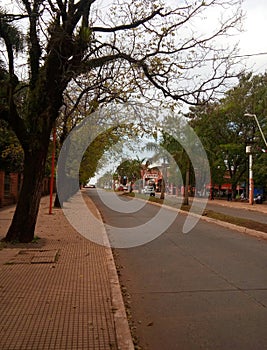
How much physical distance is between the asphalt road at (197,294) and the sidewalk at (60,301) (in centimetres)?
36

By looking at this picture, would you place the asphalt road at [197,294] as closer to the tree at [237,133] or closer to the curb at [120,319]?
the curb at [120,319]

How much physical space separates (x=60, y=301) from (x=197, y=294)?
214 centimetres

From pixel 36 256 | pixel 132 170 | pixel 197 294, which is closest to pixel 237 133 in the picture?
pixel 132 170

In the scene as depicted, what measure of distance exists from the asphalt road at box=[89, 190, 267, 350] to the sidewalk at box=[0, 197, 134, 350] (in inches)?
14.3

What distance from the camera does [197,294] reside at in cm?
668

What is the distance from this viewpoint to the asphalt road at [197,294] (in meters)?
4.80

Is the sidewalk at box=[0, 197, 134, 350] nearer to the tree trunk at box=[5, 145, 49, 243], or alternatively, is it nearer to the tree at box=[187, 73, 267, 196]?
the tree trunk at box=[5, 145, 49, 243]

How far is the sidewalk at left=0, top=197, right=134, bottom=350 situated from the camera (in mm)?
4461

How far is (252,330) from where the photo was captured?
4.99 m

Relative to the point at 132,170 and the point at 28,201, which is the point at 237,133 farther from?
the point at 28,201

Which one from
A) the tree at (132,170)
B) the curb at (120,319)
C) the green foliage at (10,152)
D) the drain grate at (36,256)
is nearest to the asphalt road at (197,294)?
the curb at (120,319)

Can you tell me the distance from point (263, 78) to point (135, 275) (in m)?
39.6

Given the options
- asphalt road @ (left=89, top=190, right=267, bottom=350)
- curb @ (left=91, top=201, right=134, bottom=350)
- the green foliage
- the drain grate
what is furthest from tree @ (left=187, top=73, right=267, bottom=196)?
curb @ (left=91, top=201, right=134, bottom=350)

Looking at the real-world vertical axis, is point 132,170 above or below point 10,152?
above
